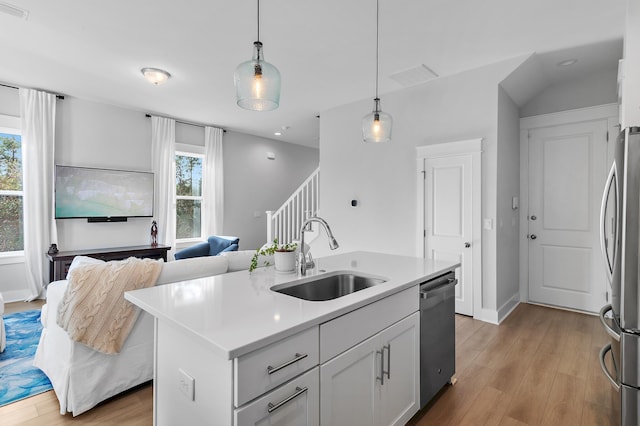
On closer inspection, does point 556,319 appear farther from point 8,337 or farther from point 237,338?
point 8,337

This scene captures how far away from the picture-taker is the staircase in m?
5.88

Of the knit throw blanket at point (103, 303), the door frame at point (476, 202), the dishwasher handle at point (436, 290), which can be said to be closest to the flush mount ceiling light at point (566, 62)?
the door frame at point (476, 202)

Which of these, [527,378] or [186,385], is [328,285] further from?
[527,378]

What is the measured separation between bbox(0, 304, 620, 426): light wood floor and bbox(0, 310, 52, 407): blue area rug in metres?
0.13

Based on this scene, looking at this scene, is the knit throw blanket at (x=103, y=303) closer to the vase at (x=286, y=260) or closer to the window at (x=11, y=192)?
the vase at (x=286, y=260)

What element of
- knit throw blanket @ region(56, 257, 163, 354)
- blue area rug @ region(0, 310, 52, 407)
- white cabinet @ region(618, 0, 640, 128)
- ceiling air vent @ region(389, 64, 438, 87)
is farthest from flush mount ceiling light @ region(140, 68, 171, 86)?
white cabinet @ region(618, 0, 640, 128)

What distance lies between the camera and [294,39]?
10.3ft

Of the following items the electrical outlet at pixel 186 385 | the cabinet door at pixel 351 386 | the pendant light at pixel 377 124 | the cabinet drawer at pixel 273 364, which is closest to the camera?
the cabinet drawer at pixel 273 364

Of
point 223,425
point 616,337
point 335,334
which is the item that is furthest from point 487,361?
point 223,425

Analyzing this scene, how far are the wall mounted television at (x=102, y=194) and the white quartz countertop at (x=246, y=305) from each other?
4.17 m

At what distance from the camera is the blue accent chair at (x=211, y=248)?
5.09 metres

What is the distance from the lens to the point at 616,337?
6.03ft

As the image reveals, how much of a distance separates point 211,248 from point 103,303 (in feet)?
11.2

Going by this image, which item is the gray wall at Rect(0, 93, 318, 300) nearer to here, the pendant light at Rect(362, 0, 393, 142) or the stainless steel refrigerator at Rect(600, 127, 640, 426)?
the pendant light at Rect(362, 0, 393, 142)
